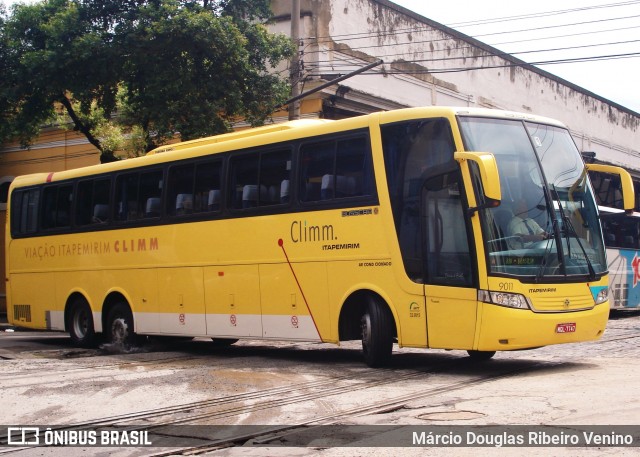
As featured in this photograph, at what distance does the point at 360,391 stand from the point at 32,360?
710 centimetres

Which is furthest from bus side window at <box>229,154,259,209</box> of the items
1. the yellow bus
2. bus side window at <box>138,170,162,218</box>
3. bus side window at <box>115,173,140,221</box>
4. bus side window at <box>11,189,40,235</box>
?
bus side window at <box>11,189,40,235</box>

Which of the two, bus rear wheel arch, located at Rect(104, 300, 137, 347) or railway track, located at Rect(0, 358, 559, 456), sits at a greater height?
bus rear wheel arch, located at Rect(104, 300, 137, 347)

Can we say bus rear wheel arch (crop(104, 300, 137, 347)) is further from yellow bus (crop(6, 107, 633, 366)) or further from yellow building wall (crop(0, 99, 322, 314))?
yellow building wall (crop(0, 99, 322, 314))

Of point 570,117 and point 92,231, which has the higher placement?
point 570,117

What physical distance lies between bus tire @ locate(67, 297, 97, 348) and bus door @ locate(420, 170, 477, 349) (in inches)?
330

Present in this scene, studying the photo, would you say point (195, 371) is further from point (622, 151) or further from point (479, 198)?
point (622, 151)

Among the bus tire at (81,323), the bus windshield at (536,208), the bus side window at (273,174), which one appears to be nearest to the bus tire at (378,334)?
the bus windshield at (536,208)

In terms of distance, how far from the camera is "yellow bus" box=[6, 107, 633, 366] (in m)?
11.7

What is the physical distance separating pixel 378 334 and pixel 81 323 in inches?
321

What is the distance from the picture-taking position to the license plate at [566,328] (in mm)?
11742

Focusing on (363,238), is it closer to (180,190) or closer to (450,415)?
(180,190)

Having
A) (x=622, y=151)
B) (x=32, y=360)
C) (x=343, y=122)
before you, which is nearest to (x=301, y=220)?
(x=343, y=122)

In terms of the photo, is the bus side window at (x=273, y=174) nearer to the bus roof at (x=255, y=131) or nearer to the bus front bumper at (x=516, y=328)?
the bus roof at (x=255, y=131)

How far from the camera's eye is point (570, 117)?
45.5m
